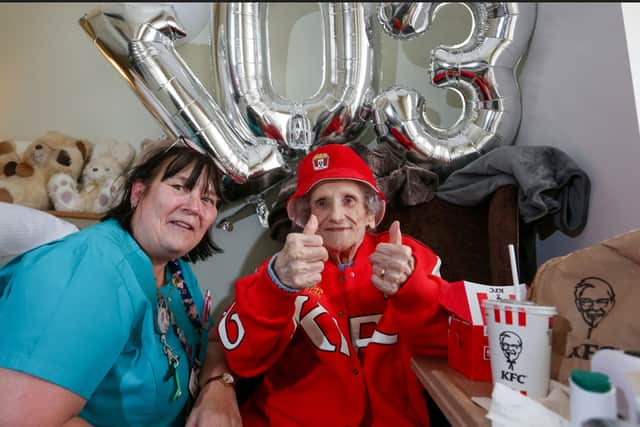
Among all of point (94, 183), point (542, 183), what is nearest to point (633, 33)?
point (542, 183)

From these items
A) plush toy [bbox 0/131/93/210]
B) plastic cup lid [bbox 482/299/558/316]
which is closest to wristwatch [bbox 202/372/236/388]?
plastic cup lid [bbox 482/299/558/316]

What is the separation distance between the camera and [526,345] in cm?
56

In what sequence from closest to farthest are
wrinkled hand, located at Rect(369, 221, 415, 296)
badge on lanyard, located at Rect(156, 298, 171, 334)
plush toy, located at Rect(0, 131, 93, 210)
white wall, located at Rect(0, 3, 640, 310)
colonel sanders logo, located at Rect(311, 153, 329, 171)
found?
wrinkled hand, located at Rect(369, 221, 415, 296) → badge on lanyard, located at Rect(156, 298, 171, 334) → colonel sanders logo, located at Rect(311, 153, 329, 171) → white wall, located at Rect(0, 3, 640, 310) → plush toy, located at Rect(0, 131, 93, 210)

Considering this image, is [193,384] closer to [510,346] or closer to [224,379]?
[224,379]

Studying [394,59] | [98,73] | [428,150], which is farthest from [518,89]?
[98,73]

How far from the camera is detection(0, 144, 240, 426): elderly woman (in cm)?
68

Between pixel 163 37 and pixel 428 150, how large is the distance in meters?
1.02

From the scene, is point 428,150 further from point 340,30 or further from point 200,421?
point 200,421

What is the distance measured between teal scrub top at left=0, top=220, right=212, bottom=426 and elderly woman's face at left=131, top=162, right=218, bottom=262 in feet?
0.19

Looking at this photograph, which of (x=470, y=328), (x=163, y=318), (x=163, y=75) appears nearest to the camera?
(x=470, y=328)

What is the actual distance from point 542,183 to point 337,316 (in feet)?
2.37

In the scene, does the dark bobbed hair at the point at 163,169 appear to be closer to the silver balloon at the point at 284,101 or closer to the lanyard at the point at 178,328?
the lanyard at the point at 178,328

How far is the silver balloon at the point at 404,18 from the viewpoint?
4.91 feet

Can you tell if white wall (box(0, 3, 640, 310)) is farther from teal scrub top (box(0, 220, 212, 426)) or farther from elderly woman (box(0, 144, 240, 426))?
teal scrub top (box(0, 220, 212, 426))
